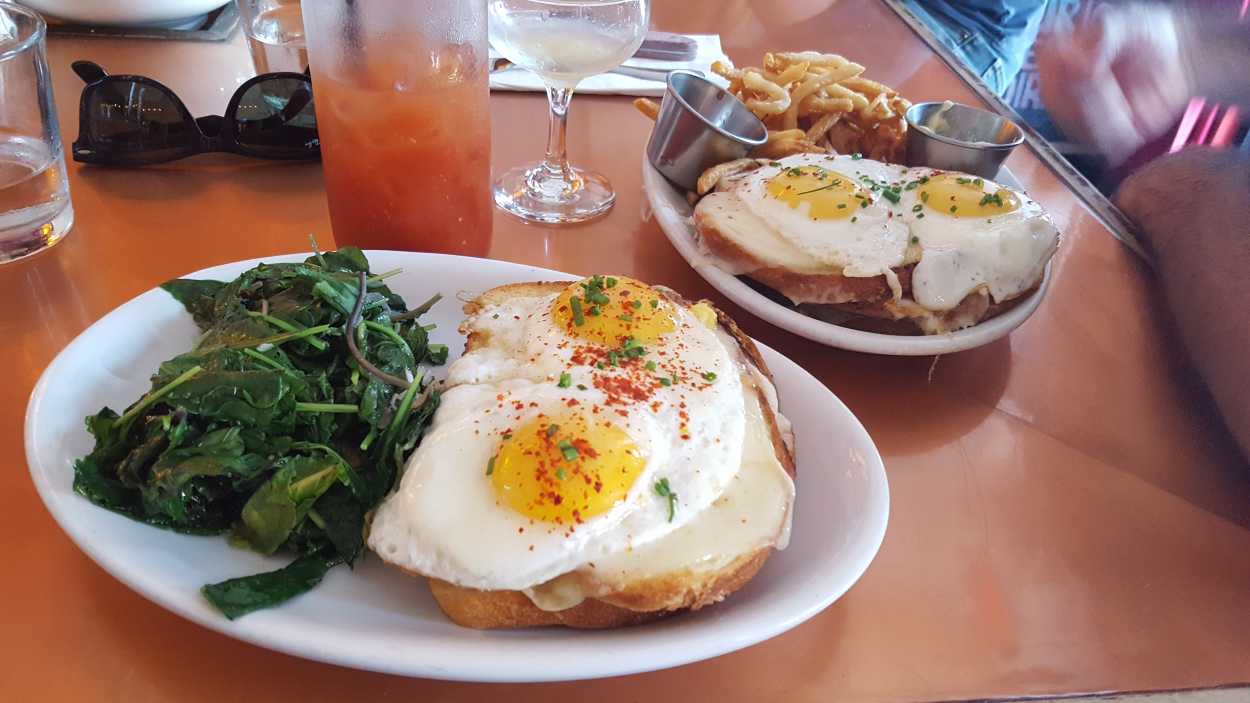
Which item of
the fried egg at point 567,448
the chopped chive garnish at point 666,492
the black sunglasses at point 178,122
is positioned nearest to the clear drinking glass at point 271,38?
the black sunglasses at point 178,122

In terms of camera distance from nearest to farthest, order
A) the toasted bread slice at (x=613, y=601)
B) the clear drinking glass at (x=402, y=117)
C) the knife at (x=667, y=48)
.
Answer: the toasted bread slice at (x=613, y=601) < the clear drinking glass at (x=402, y=117) < the knife at (x=667, y=48)

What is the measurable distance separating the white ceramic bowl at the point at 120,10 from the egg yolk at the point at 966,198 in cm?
244

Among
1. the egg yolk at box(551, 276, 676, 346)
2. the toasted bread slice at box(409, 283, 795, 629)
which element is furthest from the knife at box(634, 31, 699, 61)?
the toasted bread slice at box(409, 283, 795, 629)

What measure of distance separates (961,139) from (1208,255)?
2.31ft

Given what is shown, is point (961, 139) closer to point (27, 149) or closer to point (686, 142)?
point (686, 142)

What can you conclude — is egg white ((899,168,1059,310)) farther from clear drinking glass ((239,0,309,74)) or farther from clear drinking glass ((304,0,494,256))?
clear drinking glass ((239,0,309,74))

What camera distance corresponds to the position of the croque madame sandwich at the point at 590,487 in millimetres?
1058

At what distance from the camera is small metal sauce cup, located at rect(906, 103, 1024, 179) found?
2.19m

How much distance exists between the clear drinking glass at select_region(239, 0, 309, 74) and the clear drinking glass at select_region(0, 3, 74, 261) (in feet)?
2.45

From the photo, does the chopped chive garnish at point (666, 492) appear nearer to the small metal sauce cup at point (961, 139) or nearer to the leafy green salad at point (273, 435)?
the leafy green salad at point (273, 435)

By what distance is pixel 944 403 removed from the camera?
171 centimetres

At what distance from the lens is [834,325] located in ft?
5.52

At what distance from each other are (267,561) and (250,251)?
1.01 m

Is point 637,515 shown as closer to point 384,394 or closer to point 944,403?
point 384,394
